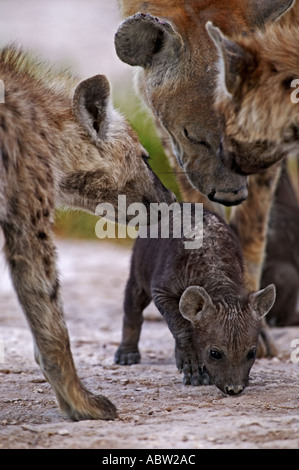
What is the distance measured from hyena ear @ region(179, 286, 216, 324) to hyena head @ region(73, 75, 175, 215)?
1.99 ft

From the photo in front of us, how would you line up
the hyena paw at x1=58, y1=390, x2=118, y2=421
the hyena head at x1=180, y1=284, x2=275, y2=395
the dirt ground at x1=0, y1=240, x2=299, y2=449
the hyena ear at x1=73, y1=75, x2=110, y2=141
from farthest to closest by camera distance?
the hyena head at x1=180, y1=284, x2=275, y2=395, the hyena ear at x1=73, y1=75, x2=110, y2=141, the hyena paw at x1=58, y1=390, x2=118, y2=421, the dirt ground at x1=0, y1=240, x2=299, y2=449

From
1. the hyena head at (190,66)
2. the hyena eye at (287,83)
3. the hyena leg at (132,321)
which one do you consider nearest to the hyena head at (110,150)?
the hyena head at (190,66)

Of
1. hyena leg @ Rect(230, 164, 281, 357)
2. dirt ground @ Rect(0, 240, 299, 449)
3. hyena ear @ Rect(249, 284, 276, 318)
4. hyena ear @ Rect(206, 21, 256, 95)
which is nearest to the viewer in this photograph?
dirt ground @ Rect(0, 240, 299, 449)

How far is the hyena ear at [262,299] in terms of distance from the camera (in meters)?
4.68

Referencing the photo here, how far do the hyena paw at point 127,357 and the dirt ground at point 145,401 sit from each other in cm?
8

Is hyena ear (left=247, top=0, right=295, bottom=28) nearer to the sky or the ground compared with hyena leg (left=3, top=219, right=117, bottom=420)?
nearer to the sky

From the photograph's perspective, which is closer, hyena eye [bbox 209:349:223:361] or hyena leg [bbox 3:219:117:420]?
hyena leg [bbox 3:219:117:420]

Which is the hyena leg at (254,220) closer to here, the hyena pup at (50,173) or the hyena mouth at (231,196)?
the hyena mouth at (231,196)

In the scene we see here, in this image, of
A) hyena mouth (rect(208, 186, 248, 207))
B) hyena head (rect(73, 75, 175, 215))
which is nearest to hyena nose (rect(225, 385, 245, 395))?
hyena mouth (rect(208, 186, 248, 207))

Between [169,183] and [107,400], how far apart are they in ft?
13.4

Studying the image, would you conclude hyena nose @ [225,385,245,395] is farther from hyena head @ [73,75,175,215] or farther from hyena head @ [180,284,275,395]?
hyena head @ [73,75,175,215]

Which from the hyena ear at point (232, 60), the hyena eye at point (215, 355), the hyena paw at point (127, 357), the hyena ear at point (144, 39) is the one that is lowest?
the hyena paw at point (127, 357)

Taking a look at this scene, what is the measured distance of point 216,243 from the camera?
16.4 feet

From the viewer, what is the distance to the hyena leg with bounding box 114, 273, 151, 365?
5477 mm
